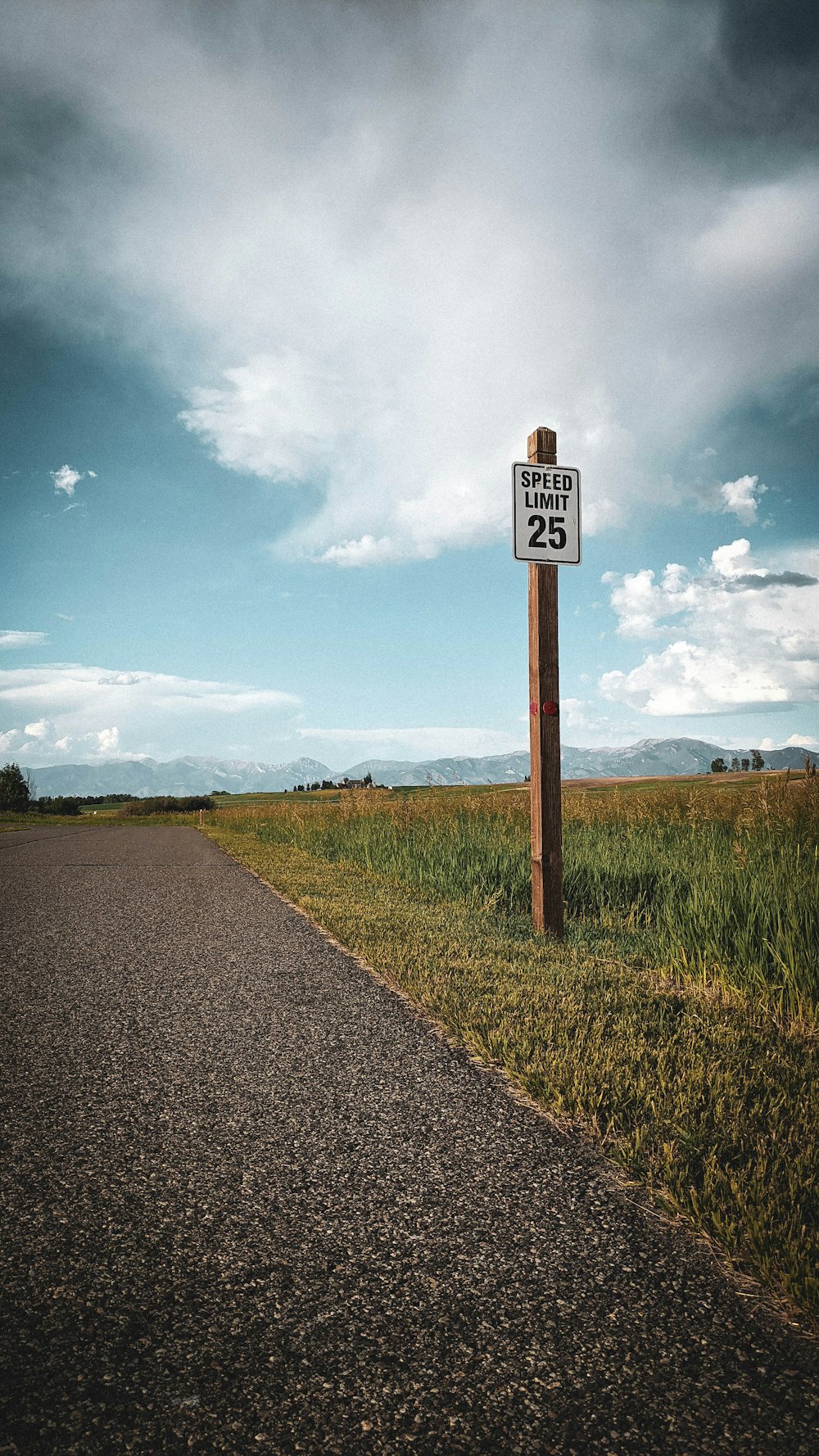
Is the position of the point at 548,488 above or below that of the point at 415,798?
above

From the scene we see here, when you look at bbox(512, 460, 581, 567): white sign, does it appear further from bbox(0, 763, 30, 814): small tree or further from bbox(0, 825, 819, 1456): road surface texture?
bbox(0, 763, 30, 814): small tree

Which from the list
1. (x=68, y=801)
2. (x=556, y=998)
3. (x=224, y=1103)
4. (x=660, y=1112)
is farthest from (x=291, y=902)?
(x=68, y=801)

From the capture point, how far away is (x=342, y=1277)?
209cm

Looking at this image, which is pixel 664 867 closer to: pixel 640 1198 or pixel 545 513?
pixel 545 513

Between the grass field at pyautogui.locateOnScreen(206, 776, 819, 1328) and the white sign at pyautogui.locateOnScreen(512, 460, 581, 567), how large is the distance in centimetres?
284

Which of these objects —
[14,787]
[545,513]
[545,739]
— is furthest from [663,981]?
[14,787]

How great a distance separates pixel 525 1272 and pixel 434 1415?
1.83 ft

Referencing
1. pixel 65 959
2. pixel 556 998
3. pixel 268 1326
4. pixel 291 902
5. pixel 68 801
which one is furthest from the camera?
pixel 68 801

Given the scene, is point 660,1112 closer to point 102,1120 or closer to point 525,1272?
point 525,1272

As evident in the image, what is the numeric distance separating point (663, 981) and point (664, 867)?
244cm

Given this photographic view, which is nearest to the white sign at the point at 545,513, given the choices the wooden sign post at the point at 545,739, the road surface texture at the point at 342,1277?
the wooden sign post at the point at 545,739

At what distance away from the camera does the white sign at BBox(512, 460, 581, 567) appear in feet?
21.3

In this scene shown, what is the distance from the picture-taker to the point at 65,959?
6.10 m

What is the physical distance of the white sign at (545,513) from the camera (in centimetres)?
648
